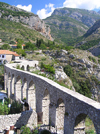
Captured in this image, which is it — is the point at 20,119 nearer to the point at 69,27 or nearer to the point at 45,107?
the point at 45,107

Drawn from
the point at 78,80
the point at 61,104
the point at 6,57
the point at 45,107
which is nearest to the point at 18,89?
the point at 45,107

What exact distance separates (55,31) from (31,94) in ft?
360

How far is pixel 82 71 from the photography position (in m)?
31.5

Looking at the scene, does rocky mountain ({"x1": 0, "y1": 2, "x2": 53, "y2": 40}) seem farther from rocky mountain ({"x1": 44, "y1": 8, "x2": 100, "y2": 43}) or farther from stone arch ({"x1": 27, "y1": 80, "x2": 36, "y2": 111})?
stone arch ({"x1": 27, "y1": 80, "x2": 36, "y2": 111})

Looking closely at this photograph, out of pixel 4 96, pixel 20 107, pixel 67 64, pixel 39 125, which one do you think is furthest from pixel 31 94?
pixel 67 64

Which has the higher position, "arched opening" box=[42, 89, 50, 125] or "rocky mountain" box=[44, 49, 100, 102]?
"rocky mountain" box=[44, 49, 100, 102]

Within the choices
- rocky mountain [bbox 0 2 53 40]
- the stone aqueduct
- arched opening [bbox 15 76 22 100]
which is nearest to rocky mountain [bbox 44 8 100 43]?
rocky mountain [bbox 0 2 53 40]

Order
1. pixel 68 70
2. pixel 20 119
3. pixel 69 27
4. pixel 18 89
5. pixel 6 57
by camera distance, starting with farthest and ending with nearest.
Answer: pixel 69 27
pixel 68 70
pixel 6 57
pixel 18 89
pixel 20 119

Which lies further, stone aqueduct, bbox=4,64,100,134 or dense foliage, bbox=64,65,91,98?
dense foliage, bbox=64,65,91,98

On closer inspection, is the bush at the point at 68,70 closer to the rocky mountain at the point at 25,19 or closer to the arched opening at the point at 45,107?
the arched opening at the point at 45,107

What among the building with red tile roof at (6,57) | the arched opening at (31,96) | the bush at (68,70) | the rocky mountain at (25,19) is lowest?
the arched opening at (31,96)

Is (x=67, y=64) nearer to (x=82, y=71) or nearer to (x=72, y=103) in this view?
(x=82, y=71)

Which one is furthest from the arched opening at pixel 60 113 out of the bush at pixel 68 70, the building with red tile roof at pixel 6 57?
the bush at pixel 68 70

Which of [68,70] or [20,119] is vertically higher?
[68,70]
